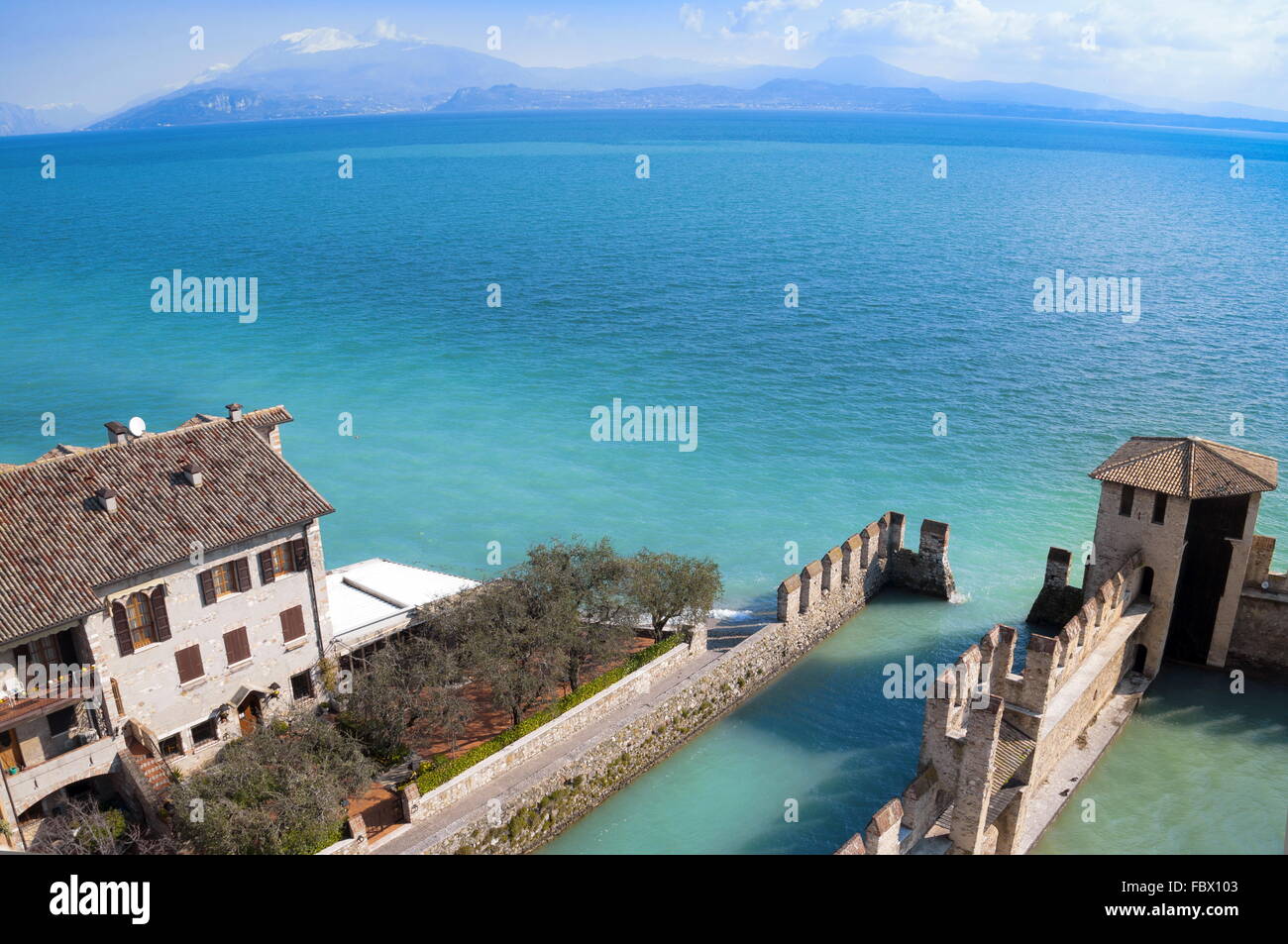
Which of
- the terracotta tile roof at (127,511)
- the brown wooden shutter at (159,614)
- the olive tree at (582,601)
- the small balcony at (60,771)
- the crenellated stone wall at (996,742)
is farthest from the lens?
the olive tree at (582,601)

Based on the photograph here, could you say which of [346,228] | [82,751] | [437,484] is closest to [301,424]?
[437,484]

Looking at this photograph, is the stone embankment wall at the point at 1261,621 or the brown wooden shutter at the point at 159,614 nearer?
the brown wooden shutter at the point at 159,614

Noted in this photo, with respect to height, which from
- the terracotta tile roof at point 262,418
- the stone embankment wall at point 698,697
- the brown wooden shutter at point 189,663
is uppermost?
the terracotta tile roof at point 262,418

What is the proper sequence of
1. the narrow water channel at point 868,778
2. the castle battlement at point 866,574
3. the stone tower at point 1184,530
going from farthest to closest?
the castle battlement at point 866,574
the stone tower at point 1184,530
the narrow water channel at point 868,778

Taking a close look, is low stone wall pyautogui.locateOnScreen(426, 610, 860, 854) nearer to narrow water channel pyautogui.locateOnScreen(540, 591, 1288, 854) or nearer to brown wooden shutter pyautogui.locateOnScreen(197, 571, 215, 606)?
narrow water channel pyautogui.locateOnScreen(540, 591, 1288, 854)

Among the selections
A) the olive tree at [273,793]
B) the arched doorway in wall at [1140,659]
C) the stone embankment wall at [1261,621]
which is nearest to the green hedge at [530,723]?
the olive tree at [273,793]

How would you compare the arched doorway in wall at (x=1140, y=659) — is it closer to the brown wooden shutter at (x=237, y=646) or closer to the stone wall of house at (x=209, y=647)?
the stone wall of house at (x=209, y=647)
